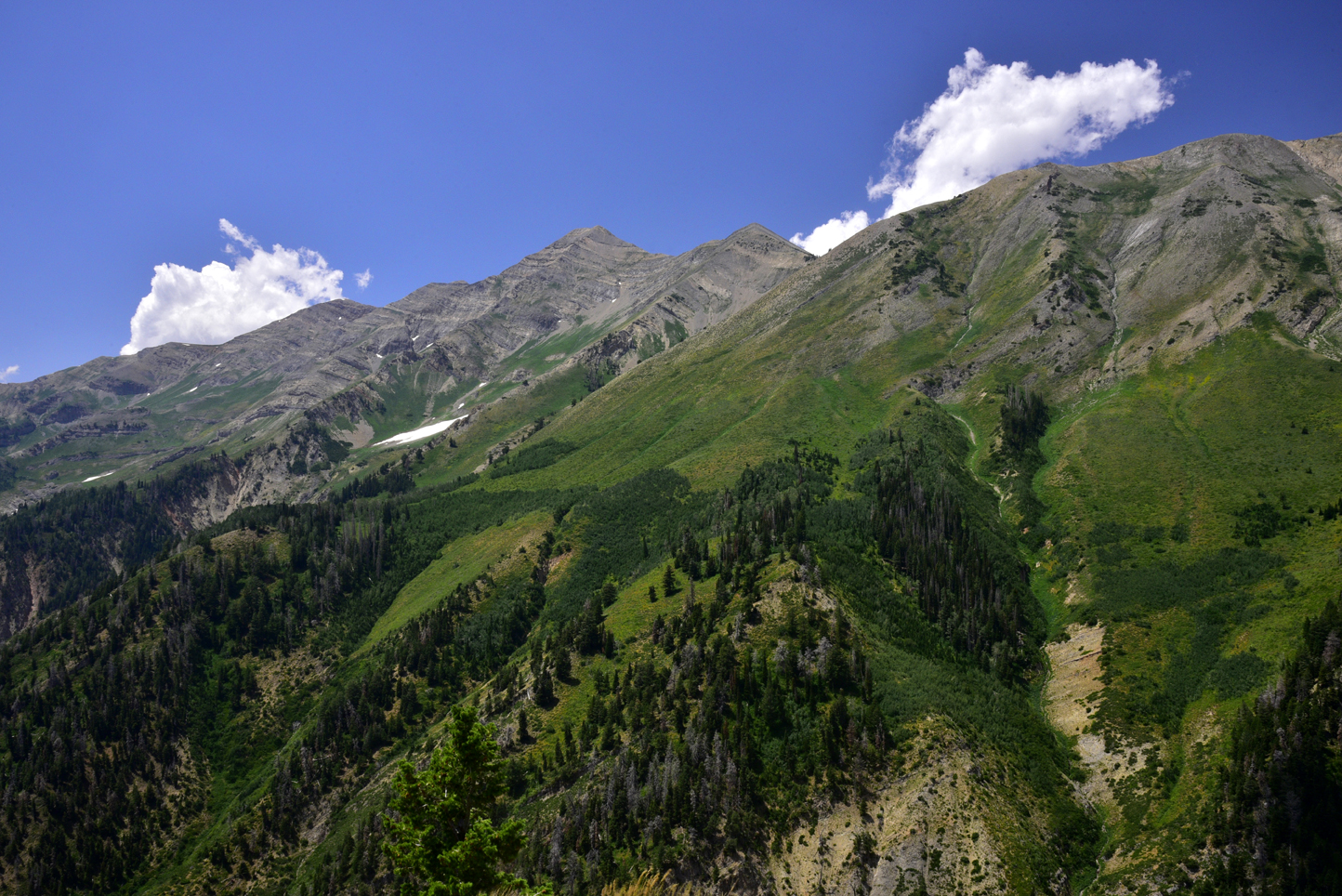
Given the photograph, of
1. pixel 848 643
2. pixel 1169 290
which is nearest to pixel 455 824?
pixel 848 643

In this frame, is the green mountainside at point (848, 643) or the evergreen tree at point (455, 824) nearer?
the evergreen tree at point (455, 824)

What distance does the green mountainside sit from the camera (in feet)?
194

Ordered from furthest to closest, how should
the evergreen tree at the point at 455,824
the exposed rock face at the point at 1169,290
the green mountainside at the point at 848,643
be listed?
the exposed rock face at the point at 1169,290
the green mountainside at the point at 848,643
the evergreen tree at the point at 455,824

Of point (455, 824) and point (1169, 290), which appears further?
point (1169, 290)

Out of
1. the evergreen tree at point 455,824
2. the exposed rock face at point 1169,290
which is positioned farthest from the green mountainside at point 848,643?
the evergreen tree at point 455,824

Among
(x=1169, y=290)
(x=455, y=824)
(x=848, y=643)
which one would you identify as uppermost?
(x=1169, y=290)

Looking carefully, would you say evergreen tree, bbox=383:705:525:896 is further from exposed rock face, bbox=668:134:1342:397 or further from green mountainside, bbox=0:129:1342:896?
exposed rock face, bbox=668:134:1342:397

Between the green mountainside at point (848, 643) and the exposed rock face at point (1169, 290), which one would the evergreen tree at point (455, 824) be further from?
the exposed rock face at point (1169, 290)

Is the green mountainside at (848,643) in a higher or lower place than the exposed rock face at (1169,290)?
lower

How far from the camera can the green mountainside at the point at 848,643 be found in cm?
5916

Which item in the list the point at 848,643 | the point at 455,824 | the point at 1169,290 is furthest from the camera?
the point at 1169,290

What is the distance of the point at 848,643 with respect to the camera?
252 feet

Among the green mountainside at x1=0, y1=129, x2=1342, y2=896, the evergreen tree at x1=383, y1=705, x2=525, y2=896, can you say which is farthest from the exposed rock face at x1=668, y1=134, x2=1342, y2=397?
Result: the evergreen tree at x1=383, y1=705, x2=525, y2=896

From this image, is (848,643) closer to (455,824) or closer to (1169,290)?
(455,824)
